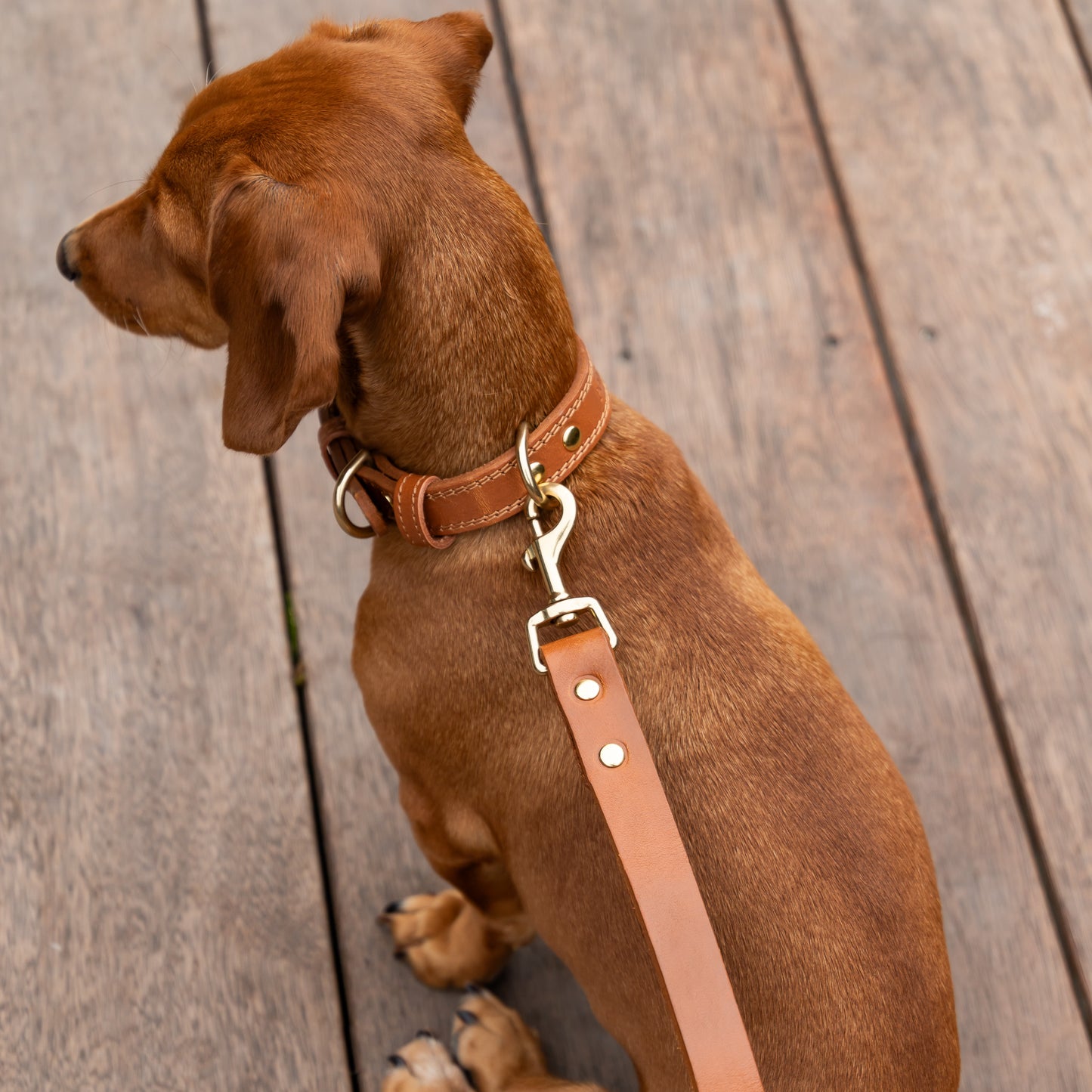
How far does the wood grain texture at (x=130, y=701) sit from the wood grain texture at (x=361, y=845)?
0.05 m

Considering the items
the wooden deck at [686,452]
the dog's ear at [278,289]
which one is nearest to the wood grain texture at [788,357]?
the wooden deck at [686,452]

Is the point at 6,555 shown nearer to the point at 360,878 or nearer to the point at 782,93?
the point at 360,878

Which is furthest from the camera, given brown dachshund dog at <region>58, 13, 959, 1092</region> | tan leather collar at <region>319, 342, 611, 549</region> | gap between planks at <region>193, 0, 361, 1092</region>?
gap between planks at <region>193, 0, 361, 1092</region>

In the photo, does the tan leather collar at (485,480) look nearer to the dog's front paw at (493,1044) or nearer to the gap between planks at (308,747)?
the gap between planks at (308,747)

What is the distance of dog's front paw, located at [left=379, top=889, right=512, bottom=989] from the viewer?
2.16m

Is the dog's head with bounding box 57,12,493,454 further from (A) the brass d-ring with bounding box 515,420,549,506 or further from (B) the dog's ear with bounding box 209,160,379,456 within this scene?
(A) the brass d-ring with bounding box 515,420,549,506

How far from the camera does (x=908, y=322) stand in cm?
275

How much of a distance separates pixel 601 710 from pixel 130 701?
1.32 metres

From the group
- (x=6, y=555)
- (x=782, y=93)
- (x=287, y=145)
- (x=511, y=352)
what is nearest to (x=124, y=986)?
(x=6, y=555)

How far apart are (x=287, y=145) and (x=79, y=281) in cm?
52

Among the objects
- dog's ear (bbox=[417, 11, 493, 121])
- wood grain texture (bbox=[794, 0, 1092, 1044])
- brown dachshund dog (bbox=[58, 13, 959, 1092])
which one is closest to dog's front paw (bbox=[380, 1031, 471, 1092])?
brown dachshund dog (bbox=[58, 13, 959, 1092])

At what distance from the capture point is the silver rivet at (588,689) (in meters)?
1.43

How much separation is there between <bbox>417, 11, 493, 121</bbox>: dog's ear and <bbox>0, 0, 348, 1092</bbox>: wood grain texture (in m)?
1.06

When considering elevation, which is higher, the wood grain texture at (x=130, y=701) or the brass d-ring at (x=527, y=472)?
the brass d-ring at (x=527, y=472)
